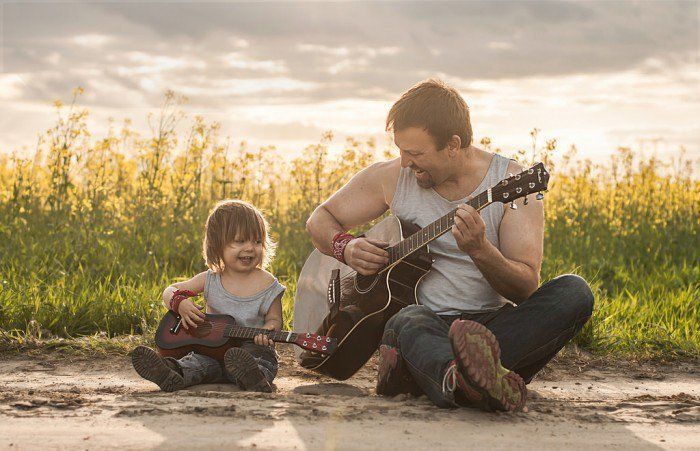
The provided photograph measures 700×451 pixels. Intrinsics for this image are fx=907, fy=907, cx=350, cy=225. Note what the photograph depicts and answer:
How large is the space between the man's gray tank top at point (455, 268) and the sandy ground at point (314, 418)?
20.0 inches

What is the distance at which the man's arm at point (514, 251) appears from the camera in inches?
151

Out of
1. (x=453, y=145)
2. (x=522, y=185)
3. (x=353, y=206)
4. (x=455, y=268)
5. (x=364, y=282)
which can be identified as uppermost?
(x=453, y=145)

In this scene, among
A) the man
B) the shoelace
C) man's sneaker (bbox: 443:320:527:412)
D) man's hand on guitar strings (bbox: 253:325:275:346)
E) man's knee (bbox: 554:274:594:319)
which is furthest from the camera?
man's hand on guitar strings (bbox: 253:325:275:346)

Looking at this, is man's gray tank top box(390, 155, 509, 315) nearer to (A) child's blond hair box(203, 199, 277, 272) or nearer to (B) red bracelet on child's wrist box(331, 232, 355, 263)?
(B) red bracelet on child's wrist box(331, 232, 355, 263)

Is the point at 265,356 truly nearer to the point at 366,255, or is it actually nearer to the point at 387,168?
the point at 366,255

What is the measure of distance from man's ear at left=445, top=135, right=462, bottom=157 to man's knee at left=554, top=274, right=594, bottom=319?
765 millimetres

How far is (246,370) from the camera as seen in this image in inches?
164

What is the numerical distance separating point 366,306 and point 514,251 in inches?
30.1

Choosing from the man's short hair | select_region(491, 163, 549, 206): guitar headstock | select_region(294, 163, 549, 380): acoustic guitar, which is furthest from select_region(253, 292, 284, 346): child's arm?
select_region(491, 163, 549, 206): guitar headstock

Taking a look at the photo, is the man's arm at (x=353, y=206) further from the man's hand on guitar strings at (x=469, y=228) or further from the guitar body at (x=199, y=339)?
the man's hand on guitar strings at (x=469, y=228)

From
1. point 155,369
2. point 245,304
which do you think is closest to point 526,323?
point 245,304

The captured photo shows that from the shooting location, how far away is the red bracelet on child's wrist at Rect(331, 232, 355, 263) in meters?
4.55

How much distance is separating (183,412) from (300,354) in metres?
1.22

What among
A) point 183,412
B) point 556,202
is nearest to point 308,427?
point 183,412
